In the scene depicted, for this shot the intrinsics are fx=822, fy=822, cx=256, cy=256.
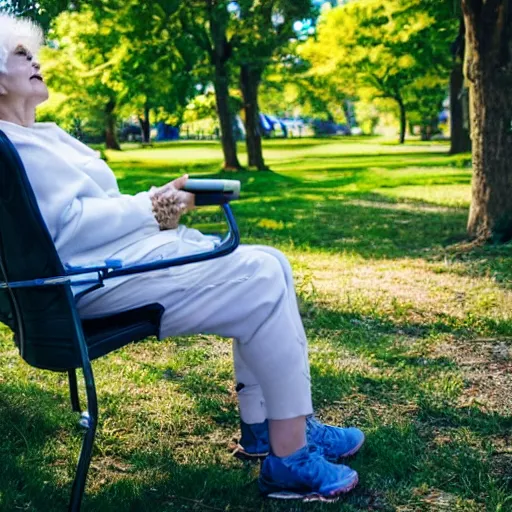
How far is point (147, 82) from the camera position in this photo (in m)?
17.6

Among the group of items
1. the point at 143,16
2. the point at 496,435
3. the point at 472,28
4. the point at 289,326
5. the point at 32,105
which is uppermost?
the point at 143,16

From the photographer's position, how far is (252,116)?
2011 cm

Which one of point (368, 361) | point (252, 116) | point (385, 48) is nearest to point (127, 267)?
point (368, 361)

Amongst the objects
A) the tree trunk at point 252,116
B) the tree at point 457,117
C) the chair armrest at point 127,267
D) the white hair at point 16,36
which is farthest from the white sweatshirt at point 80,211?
the tree at point 457,117

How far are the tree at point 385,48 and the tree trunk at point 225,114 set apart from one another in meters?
3.07

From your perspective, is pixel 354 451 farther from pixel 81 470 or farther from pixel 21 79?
pixel 21 79

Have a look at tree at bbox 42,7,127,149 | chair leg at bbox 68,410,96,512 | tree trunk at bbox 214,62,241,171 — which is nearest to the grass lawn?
chair leg at bbox 68,410,96,512

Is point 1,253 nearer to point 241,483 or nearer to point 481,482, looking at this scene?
point 241,483

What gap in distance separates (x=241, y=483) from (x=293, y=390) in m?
0.42

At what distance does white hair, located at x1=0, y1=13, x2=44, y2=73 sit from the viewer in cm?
234

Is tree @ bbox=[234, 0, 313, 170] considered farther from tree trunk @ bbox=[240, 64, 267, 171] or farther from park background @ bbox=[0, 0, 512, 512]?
park background @ bbox=[0, 0, 512, 512]

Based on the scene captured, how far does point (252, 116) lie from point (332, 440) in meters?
17.9

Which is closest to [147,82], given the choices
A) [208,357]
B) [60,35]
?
[60,35]

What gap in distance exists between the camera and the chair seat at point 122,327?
88.5 inches
